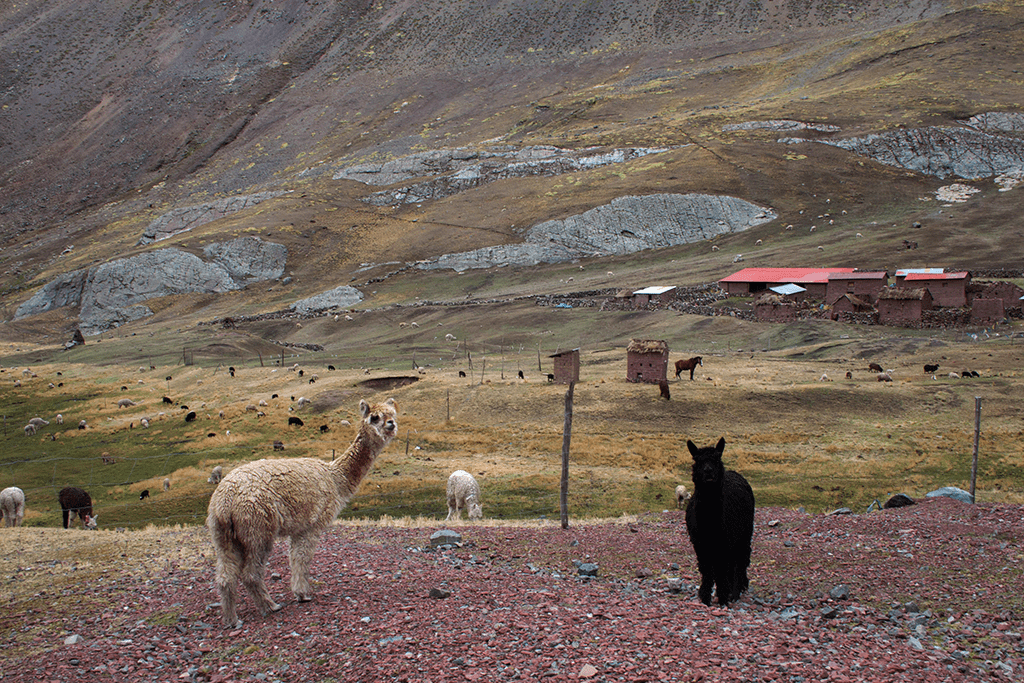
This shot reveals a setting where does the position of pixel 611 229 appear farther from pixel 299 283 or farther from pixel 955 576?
pixel 955 576

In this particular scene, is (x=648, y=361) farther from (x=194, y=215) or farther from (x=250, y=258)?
(x=194, y=215)

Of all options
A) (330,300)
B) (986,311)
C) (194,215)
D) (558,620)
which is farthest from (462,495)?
(194,215)

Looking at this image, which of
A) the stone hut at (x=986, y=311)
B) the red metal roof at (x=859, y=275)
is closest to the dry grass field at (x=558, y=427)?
the stone hut at (x=986, y=311)

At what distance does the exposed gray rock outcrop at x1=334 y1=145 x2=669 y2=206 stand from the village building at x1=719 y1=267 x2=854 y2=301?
2750 inches

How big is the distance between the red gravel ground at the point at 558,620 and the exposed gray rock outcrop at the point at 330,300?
100m

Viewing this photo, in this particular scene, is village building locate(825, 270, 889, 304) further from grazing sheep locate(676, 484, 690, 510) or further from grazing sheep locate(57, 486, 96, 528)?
grazing sheep locate(57, 486, 96, 528)

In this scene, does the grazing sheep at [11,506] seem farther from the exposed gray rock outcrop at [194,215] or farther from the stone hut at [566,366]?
the exposed gray rock outcrop at [194,215]

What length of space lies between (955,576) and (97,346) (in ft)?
322

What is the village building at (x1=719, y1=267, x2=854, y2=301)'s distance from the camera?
8769 cm

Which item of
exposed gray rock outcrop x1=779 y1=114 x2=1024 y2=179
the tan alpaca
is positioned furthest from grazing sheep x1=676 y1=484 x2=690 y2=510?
exposed gray rock outcrop x1=779 y1=114 x2=1024 y2=179

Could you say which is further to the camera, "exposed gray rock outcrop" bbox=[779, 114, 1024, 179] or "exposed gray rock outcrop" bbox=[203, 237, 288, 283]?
"exposed gray rock outcrop" bbox=[779, 114, 1024, 179]

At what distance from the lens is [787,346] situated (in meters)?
67.9

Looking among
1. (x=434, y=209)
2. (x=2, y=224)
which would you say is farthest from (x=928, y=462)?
(x=2, y=224)

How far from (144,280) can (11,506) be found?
112m
